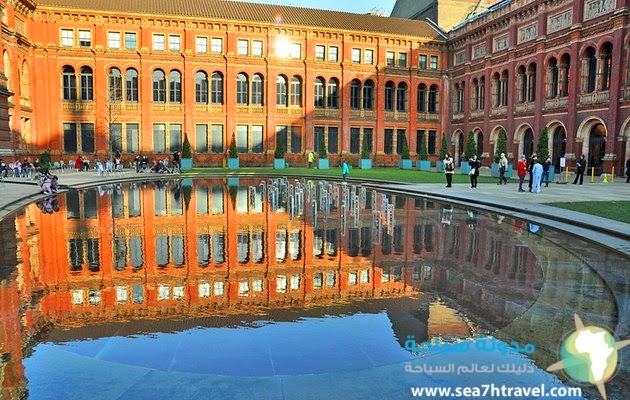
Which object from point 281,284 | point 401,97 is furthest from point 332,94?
point 281,284

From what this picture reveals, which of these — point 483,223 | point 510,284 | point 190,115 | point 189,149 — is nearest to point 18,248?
point 510,284

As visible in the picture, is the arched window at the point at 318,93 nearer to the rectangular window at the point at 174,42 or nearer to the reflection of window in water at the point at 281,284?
the rectangular window at the point at 174,42

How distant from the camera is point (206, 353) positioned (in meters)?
4.95

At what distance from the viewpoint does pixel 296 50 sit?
4912 centimetres

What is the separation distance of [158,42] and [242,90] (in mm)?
8901

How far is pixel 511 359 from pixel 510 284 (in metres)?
3.07

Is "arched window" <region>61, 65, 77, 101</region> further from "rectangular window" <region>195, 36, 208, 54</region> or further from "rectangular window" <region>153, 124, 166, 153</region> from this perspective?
"rectangular window" <region>195, 36, 208, 54</region>

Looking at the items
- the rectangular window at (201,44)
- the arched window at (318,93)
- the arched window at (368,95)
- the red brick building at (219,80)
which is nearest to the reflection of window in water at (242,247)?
the red brick building at (219,80)

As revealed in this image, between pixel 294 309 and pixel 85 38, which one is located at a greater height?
pixel 85 38

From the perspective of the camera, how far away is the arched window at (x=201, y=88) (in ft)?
154

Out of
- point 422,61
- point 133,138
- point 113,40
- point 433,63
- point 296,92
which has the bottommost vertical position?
point 133,138

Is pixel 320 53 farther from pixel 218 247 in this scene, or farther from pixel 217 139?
pixel 218 247

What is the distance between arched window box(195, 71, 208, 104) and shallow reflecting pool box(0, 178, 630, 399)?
36.0 meters

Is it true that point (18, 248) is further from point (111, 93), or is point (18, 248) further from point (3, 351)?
point (111, 93)
